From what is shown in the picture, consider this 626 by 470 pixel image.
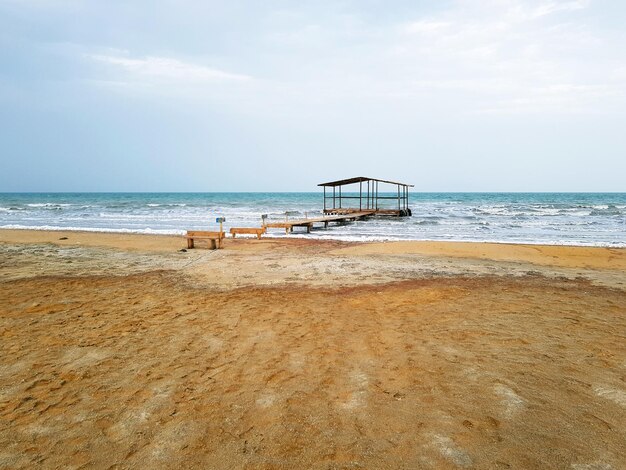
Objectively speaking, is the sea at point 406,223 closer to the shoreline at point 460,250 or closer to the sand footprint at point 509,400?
the shoreline at point 460,250

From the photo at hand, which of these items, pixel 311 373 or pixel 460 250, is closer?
pixel 311 373

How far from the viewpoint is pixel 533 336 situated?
5.17 m

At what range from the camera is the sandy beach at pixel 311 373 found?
2.95 metres

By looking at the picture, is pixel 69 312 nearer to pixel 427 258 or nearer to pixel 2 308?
pixel 2 308

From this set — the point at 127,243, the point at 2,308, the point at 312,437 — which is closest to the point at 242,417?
the point at 312,437

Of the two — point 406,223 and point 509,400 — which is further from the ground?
point 509,400

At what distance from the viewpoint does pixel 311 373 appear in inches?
163

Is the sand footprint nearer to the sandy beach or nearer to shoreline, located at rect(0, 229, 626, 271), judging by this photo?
the sandy beach

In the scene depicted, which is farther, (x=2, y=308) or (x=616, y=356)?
(x=2, y=308)

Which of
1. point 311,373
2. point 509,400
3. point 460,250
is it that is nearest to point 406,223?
point 460,250

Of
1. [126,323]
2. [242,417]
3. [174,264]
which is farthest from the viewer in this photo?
[174,264]

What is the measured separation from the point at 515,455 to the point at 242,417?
2108 millimetres

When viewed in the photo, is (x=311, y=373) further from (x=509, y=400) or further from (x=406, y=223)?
(x=406, y=223)

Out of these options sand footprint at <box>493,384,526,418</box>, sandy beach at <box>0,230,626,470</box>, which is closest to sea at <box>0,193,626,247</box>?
sandy beach at <box>0,230,626,470</box>
